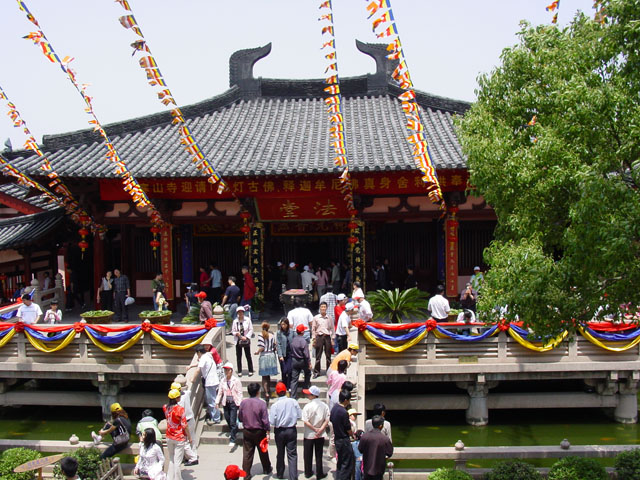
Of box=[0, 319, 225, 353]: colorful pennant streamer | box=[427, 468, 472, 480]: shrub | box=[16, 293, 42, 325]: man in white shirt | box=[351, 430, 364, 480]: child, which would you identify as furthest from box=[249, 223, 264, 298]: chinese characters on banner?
box=[427, 468, 472, 480]: shrub

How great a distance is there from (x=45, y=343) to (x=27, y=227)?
8314mm

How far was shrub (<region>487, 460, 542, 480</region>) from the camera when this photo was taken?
10.6 m

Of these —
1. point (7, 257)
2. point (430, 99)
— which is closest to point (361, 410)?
point (430, 99)

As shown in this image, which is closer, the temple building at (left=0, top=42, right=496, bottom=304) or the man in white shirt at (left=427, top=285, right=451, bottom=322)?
the man in white shirt at (left=427, top=285, right=451, bottom=322)

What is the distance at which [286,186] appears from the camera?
2056cm

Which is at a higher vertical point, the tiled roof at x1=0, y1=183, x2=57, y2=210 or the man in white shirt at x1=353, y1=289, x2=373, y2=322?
the tiled roof at x1=0, y1=183, x2=57, y2=210

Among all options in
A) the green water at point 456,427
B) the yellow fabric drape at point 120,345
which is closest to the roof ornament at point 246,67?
the yellow fabric drape at point 120,345

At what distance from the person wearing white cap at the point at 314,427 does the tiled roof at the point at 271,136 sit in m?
9.08

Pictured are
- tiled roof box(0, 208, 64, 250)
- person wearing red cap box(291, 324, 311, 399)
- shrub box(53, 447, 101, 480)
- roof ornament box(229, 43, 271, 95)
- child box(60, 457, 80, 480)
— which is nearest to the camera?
child box(60, 457, 80, 480)

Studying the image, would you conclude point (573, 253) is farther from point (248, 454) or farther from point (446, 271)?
point (446, 271)

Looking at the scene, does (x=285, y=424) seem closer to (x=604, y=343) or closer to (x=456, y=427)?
(x=456, y=427)

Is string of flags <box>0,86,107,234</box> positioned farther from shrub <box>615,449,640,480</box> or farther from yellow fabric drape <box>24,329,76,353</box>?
shrub <box>615,449,640,480</box>

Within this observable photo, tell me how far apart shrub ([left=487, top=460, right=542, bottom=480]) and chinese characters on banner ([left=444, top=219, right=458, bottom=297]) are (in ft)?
34.4

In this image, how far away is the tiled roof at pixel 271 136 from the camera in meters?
19.7
